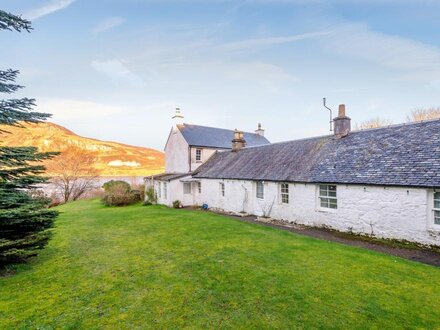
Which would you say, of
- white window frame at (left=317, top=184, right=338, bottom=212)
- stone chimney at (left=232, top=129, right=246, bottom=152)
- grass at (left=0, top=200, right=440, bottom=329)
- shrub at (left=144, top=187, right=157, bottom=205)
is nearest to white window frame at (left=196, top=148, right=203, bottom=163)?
stone chimney at (left=232, top=129, right=246, bottom=152)

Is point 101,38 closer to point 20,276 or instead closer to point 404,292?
point 20,276

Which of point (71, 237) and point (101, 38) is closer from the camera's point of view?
point (71, 237)

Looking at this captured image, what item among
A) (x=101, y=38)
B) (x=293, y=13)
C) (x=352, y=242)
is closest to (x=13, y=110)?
(x=101, y=38)

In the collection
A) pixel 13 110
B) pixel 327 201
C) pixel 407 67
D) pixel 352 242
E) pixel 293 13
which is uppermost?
pixel 293 13

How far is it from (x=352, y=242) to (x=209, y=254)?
732 centimetres

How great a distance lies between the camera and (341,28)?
49.9ft

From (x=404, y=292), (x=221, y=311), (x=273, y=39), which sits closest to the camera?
(x=221, y=311)

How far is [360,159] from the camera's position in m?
13.5

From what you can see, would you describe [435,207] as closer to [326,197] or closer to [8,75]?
[326,197]

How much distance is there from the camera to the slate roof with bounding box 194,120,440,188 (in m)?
10.9

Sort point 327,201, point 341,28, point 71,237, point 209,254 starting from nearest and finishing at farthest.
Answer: point 209,254, point 71,237, point 327,201, point 341,28

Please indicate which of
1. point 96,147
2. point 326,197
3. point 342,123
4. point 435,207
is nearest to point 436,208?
point 435,207

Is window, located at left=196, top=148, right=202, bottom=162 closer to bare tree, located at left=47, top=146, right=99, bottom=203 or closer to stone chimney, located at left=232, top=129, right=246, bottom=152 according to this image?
stone chimney, located at left=232, top=129, right=246, bottom=152

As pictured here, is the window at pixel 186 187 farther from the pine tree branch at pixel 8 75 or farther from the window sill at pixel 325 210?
the pine tree branch at pixel 8 75
